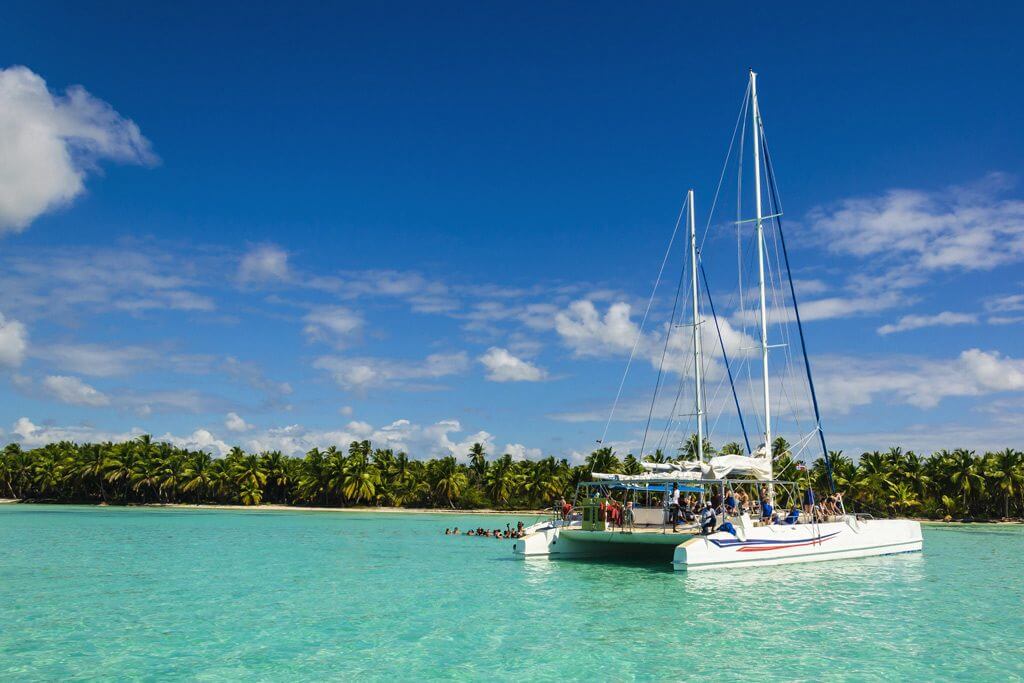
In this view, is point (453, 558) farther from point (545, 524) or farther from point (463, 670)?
point (463, 670)

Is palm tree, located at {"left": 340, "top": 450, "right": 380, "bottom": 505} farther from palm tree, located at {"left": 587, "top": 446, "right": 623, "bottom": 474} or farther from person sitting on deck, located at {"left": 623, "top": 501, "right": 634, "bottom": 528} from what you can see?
person sitting on deck, located at {"left": 623, "top": 501, "right": 634, "bottom": 528}

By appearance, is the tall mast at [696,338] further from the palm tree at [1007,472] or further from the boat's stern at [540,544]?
the palm tree at [1007,472]

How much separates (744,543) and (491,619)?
35.8 feet

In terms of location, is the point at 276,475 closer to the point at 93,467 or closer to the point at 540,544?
the point at 93,467

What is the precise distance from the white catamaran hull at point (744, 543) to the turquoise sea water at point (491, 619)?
533 mm

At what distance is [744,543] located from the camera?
24.1 metres

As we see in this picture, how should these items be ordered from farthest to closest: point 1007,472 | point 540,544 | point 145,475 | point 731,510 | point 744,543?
point 145,475, point 1007,472, point 540,544, point 731,510, point 744,543

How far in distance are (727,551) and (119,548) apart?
2604cm

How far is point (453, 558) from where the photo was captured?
3061 cm

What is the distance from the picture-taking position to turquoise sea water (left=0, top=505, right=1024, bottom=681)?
495 inches

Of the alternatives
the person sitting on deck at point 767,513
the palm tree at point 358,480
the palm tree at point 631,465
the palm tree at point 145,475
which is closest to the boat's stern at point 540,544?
the person sitting on deck at point 767,513

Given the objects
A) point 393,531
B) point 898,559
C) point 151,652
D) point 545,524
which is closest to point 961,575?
point 898,559

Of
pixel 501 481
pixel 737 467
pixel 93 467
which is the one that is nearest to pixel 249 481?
pixel 93 467

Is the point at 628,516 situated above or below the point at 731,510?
below
